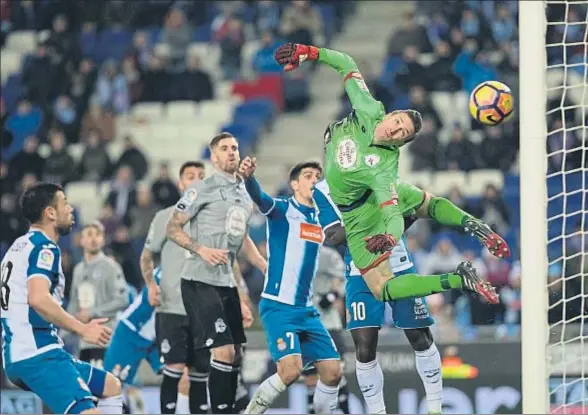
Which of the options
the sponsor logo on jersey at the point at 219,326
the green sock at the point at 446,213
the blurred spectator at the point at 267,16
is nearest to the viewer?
the green sock at the point at 446,213

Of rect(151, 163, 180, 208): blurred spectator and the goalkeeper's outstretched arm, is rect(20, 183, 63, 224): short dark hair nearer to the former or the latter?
the goalkeeper's outstretched arm

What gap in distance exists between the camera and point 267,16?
922 inches

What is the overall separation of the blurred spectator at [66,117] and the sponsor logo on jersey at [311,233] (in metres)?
Result: 11.8

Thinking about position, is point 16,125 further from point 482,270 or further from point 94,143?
point 482,270

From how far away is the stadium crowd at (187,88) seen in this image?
18.2 metres

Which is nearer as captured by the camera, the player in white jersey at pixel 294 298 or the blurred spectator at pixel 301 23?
the player in white jersey at pixel 294 298

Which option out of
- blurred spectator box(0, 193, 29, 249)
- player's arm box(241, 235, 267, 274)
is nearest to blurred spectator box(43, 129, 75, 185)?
blurred spectator box(0, 193, 29, 249)

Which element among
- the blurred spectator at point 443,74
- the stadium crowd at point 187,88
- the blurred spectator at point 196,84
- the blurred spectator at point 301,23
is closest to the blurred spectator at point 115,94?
the stadium crowd at point 187,88

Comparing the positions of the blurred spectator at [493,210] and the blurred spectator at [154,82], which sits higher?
the blurred spectator at [154,82]

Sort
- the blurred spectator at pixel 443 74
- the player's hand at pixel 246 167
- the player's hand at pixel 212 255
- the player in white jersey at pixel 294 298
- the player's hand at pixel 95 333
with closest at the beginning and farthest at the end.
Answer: the player's hand at pixel 95 333 → the player's hand at pixel 246 167 → the player's hand at pixel 212 255 → the player in white jersey at pixel 294 298 → the blurred spectator at pixel 443 74

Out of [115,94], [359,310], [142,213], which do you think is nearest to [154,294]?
[359,310]

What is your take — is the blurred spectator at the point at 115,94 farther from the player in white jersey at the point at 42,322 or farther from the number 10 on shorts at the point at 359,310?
the player in white jersey at the point at 42,322

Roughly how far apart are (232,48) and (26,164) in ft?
13.4

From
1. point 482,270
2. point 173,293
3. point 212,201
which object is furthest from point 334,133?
point 482,270
